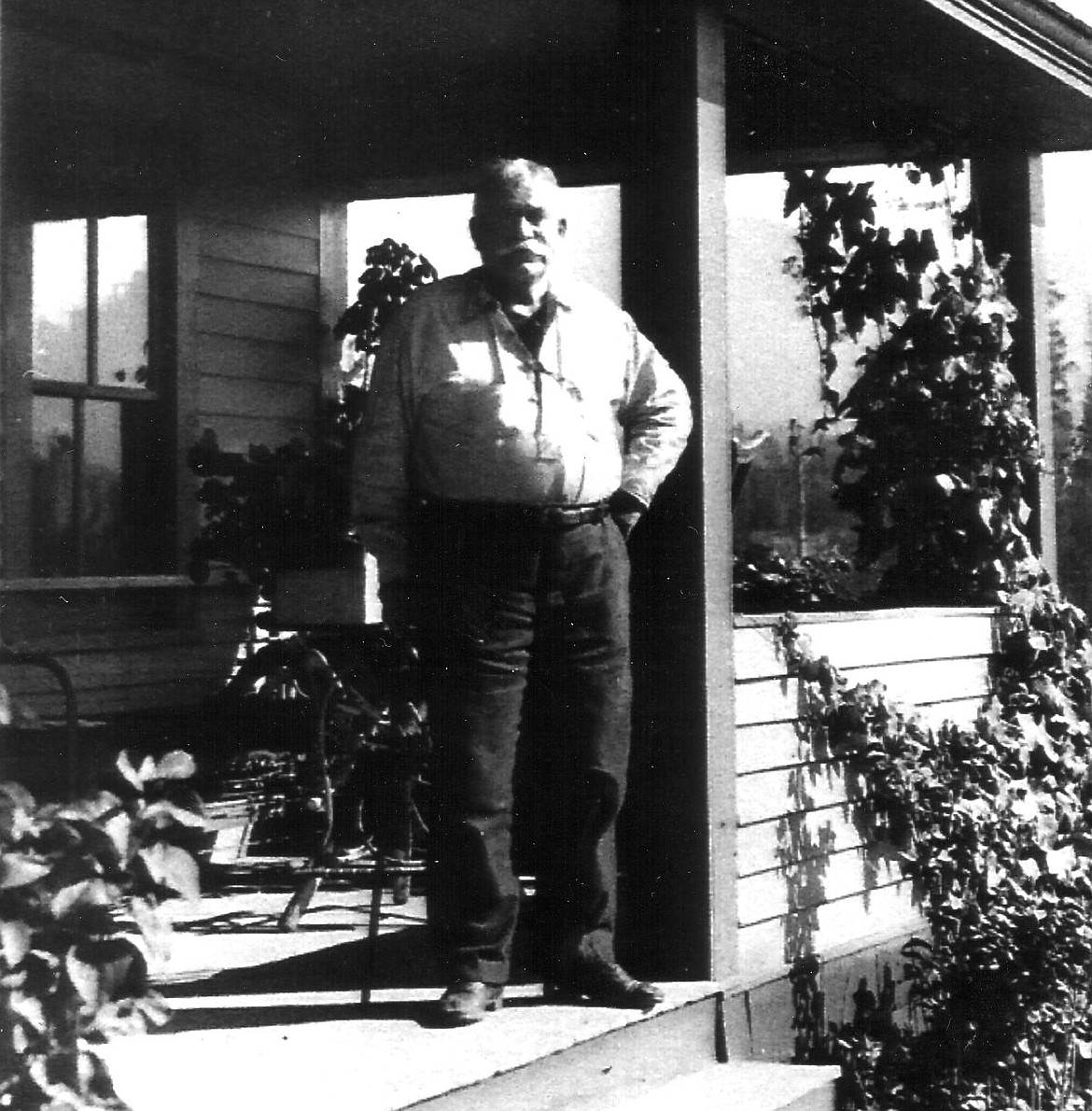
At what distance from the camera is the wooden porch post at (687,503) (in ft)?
15.5

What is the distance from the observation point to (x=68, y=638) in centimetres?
648

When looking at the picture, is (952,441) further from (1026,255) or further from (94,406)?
(94,406)

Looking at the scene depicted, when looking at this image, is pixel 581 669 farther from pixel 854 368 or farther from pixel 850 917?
pixel 854 368

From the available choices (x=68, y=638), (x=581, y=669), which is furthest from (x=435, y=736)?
(x=68, y=638)

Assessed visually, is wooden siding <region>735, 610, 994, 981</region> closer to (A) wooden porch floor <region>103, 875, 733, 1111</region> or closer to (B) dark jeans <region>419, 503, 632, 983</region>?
(A) wooden porch floor <region>103, 875, 733, 1111</region>

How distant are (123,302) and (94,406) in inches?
16.6

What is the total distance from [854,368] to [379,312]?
1.97 meters

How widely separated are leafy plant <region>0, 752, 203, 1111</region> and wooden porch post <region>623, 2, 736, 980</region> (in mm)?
2200

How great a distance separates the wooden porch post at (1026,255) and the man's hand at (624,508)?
2.78 metres

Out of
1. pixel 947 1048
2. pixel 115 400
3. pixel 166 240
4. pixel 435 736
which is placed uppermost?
pixel 166 240

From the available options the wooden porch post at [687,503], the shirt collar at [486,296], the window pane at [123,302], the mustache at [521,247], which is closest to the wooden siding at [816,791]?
the wooden porch post at [687,503]

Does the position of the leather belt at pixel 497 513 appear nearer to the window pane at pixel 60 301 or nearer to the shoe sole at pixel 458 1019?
the shoe sole at pixel 458 1019

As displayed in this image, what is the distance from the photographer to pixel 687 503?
15.6 ft

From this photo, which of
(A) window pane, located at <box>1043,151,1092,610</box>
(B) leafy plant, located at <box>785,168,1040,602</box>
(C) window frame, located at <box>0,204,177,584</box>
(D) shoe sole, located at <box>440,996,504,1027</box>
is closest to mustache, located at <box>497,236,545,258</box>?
(D) shoe sole, located at <box>440,996,504,1027</box>
